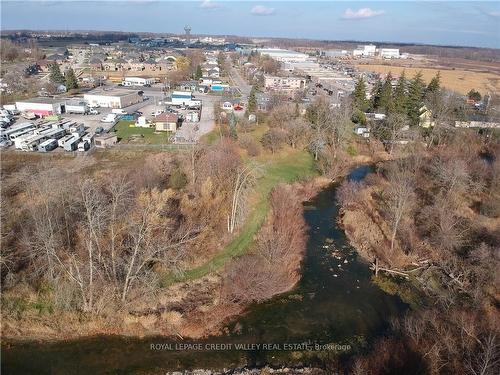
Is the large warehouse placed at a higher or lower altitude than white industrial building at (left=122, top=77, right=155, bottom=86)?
lower

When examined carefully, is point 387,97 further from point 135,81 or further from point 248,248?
point 135,81

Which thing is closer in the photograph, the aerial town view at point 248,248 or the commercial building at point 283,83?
the aerial town view at point 248,248

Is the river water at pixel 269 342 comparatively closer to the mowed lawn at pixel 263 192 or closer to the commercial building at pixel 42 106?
the mowed lawn at pixel 263 192

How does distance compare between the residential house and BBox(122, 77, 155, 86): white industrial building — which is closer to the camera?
the residential house

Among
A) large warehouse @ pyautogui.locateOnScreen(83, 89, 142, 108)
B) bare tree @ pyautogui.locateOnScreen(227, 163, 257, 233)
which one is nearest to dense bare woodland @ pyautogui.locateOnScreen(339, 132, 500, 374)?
bare tree @ pyautogui.locateOnScreen(227, 163, 257, 233)

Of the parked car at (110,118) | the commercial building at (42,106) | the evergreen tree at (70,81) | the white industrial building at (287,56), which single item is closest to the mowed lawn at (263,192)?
the parked car at (110,118)

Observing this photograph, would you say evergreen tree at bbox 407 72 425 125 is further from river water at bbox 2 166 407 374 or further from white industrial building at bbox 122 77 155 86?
white industrial building at bbox 122 77 155 86
